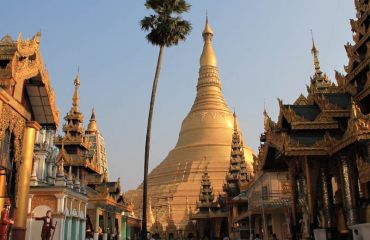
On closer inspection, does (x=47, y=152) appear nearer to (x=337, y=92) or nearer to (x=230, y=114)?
(x=337, y=92)

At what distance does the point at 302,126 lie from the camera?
64.4ft

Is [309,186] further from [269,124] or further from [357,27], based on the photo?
[357,27]

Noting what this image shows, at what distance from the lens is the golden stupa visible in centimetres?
6203

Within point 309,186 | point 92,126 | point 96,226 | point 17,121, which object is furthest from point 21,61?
point 92,126

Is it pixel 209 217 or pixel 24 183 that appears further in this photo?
pixel 209 217

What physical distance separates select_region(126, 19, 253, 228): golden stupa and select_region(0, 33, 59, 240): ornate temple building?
45.8m

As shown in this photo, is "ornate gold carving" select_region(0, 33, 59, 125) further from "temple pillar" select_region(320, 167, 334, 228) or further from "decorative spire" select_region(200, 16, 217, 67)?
"decorative spire" select_region(200, 16, 217, 67)

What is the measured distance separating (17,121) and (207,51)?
6466cm

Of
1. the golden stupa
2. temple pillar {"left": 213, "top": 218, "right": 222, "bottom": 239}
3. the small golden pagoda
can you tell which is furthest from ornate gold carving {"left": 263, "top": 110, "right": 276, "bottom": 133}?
the golden stupa

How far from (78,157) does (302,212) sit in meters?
22.7

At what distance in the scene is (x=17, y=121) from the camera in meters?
13.8

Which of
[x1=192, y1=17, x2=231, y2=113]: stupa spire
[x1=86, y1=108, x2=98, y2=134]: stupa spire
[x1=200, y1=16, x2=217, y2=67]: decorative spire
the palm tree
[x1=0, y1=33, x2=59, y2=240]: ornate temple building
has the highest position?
[x1=200, y1=16, x2=217, y2=67]: decorative spire

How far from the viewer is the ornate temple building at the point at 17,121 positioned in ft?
42.7

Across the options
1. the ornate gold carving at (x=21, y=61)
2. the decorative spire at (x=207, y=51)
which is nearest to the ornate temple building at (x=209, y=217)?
the decorative spire at (x=207, y=51)
